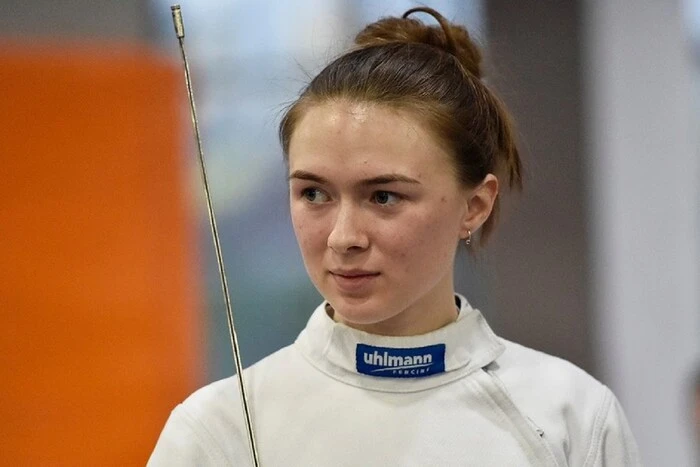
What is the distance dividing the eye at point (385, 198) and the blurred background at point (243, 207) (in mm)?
738

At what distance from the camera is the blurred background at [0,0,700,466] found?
2465 mm

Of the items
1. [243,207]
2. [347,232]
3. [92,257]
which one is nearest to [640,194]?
[243,207]

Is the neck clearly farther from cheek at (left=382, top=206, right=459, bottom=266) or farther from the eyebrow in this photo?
the eyebrow

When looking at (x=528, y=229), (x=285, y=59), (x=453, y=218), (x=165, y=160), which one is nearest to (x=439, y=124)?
(x=453, y=218)

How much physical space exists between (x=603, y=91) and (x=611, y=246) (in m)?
0.49

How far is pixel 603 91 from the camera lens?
3.32 meters

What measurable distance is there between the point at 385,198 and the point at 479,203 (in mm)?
166

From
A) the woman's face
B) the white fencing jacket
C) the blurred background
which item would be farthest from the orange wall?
the woman's face

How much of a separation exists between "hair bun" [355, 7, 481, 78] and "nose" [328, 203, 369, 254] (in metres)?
0.26

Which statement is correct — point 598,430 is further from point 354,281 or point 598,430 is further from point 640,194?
point 640,194

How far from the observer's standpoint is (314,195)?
4.03 ft

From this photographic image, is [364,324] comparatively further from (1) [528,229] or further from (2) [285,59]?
(1) [528,229]

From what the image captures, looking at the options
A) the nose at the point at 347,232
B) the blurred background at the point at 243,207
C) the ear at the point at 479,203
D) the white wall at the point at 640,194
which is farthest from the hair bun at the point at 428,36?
the white wall at the point at 640,194

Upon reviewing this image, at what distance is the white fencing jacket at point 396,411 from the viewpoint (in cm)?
123
